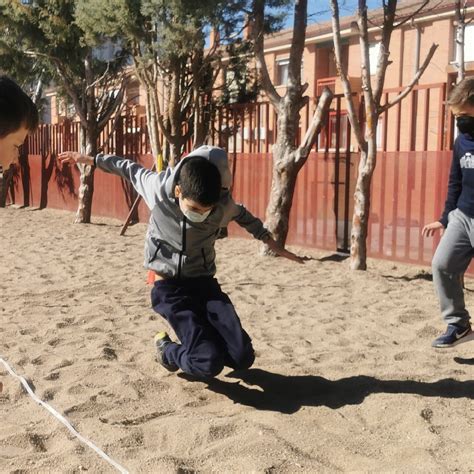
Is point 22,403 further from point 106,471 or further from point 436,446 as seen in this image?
point 436,446

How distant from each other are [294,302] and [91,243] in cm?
625

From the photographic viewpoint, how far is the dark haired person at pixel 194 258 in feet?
13.3

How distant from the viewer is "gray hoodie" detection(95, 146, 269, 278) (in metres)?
4.29

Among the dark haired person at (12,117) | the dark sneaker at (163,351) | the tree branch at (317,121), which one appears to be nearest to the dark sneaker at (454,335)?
the dark sneaker at (163,351)

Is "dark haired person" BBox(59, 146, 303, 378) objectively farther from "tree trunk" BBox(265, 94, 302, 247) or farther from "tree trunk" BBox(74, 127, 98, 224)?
"tree trunk" BBox(74, 127, 98, 224)

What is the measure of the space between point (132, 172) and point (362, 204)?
4.71m

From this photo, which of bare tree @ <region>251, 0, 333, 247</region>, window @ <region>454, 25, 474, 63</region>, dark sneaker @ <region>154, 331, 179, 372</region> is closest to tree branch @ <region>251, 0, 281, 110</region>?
bare tree @ <region>251, 0, 333, 247</region>

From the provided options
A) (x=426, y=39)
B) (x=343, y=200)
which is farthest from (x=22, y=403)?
(x=426, y=39)

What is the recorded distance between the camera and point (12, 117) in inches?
72.5

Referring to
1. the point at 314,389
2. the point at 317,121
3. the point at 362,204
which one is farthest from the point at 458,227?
the point at 317,121

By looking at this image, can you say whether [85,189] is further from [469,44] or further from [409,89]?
[469,44]

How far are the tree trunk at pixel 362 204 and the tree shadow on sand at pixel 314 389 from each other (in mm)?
4578

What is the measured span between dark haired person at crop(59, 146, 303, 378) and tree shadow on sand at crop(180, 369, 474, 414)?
241mm

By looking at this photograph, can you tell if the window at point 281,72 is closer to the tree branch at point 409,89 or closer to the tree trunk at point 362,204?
the tree branch at point 409,89
